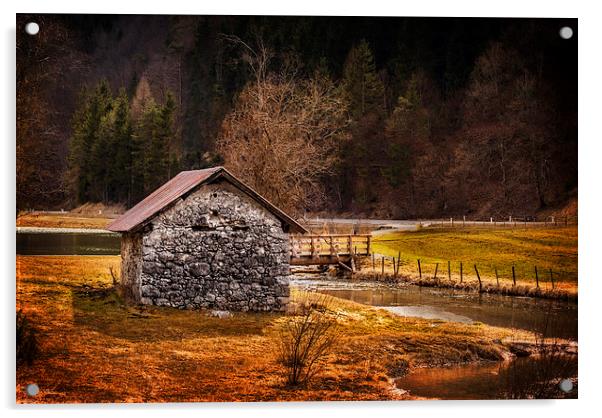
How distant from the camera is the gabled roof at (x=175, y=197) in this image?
38.0 feet

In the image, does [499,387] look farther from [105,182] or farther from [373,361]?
[105,182]

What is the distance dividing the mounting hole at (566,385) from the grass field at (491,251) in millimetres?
1110

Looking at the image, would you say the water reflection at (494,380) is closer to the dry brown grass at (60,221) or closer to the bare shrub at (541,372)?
the bare shrub at (541,372)

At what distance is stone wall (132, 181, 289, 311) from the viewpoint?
11734mm

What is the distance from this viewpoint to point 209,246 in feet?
39.1

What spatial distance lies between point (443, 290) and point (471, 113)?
7.93 feet

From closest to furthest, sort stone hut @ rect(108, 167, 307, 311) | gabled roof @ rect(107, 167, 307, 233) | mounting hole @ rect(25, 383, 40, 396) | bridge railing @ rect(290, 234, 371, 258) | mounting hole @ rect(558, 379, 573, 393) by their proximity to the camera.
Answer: mounting hole @ rect(25, 383, 40, 396)
mounting hole @ rect(558, 379, 573, 393)
gabled roof @ rect(107, 167, 307, 233)
stone hut @ rect(108, 167, 307, 311)
bridge railing @ rect(290, 234, 371, 258)

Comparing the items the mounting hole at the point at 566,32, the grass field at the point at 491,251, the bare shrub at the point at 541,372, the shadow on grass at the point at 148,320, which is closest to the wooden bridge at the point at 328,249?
the grass field at the point at 491,251

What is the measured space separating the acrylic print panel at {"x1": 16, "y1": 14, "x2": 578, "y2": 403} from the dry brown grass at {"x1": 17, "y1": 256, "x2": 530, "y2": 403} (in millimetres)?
26

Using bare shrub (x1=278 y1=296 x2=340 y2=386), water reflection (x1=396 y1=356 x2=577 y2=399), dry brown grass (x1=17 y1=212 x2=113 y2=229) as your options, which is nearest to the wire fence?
water reflection (x1=396 y1=356 x2=577 y2=399)

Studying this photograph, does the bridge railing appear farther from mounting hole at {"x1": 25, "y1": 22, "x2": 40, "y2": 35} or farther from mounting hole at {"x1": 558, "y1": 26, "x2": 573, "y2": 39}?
mounting hole at {"x1": 25, "y1": 22, "x2": 40, "y2": 35}

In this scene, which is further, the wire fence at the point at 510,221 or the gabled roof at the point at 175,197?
the gabled roof at the point at 175,197

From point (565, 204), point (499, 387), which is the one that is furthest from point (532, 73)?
point (499, 387)

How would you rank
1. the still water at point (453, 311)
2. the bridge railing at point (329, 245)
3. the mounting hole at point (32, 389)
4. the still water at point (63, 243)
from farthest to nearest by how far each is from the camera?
the bridge railing at point (329, 245), the still water at point (453, 311), the still water at point (63, 243), the mounting hole at point (32, 389)
